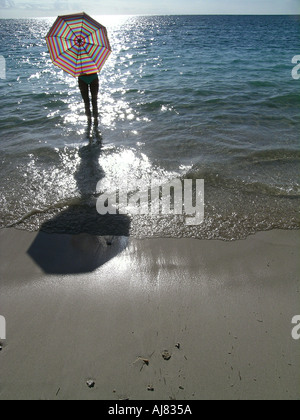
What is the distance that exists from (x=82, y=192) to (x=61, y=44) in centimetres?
320

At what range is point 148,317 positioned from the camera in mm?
2574

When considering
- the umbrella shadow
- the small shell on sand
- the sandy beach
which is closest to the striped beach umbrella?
the umbrella shadow

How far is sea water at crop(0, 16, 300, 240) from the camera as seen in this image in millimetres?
3842

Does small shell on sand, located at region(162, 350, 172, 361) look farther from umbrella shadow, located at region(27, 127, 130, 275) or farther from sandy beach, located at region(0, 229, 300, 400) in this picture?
umbrella shadow, located at region(27, 127, 130, 275)

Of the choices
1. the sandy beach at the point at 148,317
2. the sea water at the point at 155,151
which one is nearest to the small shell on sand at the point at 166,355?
the sandy beach at the point at 148,317

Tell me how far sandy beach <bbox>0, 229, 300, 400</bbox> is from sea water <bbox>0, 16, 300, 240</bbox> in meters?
0.39

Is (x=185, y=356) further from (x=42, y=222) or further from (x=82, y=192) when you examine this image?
(x=82, y=192)

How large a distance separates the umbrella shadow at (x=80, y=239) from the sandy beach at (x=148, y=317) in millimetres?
17

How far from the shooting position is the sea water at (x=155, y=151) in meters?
3.84

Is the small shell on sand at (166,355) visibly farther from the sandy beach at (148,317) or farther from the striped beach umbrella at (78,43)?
the striped beach umbrella at (78,43)

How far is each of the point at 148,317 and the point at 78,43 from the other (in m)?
5.23

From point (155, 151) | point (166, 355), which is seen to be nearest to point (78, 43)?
point (155, 151)

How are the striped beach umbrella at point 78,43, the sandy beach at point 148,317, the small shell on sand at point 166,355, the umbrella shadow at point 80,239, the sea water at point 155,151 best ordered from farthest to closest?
1. the striped beach umbrella at point 78,43
2. the sea water at point 155,151
3. the umbrella shadow at point 80,239
4. the small shell on sand at point 166,355
5. the sandy beach at point 148,317
